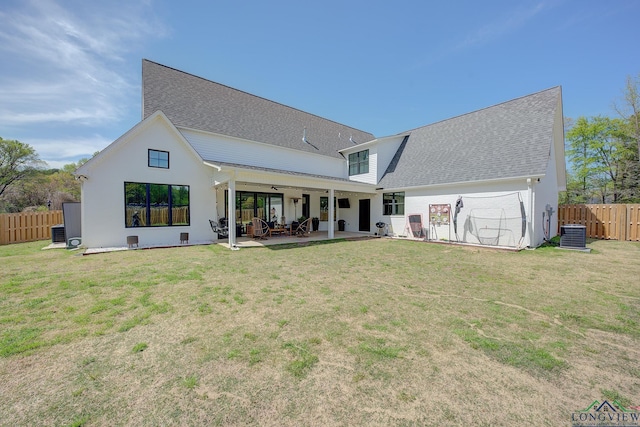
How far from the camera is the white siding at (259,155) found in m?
12.2

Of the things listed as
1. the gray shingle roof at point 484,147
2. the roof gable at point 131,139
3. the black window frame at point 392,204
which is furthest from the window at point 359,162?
the roof gable at point 131,139

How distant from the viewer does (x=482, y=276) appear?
6.09 metres

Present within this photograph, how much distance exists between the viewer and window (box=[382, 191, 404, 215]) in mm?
14180

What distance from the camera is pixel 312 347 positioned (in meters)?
2.95

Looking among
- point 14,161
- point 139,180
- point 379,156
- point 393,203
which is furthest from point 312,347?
point 14,161

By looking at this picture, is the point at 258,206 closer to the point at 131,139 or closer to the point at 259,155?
the point at 259,155

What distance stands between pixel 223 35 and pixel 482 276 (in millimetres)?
13337

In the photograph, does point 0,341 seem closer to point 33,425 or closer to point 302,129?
point 33,425

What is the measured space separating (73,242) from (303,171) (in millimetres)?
11395

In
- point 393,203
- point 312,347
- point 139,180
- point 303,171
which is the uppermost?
point 303,171

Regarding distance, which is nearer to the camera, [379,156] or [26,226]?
[26,226]

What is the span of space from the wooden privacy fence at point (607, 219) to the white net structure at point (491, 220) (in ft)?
23.9

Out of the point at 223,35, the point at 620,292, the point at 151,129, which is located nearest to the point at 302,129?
the point at 223,35

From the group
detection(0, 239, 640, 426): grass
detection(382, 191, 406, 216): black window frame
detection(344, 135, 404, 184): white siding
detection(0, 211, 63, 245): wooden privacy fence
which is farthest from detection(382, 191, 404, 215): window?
A: detection(0, 211, 63, 245): wooden privacy fence
